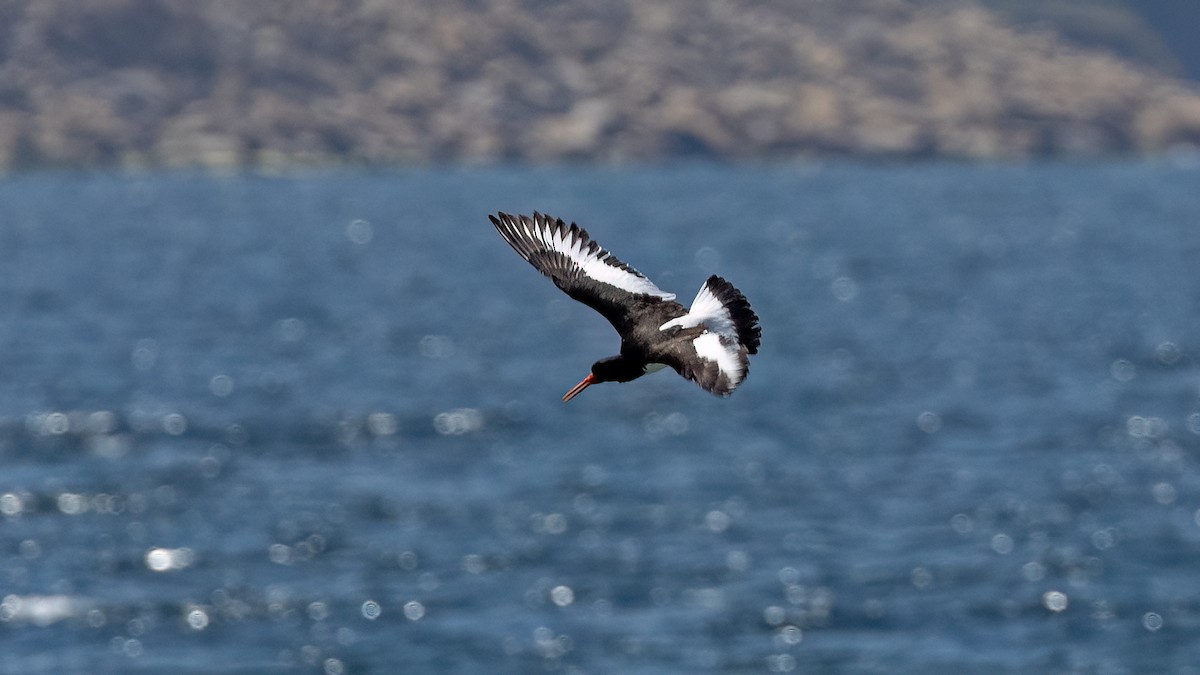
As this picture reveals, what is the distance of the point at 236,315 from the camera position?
403 ft

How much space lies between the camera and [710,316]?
14.6 meters

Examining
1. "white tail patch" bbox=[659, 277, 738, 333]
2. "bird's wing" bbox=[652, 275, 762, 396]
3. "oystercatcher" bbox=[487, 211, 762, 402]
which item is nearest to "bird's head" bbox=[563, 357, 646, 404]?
"oystercatcher" bbox=[487, 211, 762, 402]

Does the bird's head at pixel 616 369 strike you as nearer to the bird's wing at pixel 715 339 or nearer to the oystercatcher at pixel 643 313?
the oystercatcher at pixel 643 313

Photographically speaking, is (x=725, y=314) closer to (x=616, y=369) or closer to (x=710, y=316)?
(x=710, y=316)

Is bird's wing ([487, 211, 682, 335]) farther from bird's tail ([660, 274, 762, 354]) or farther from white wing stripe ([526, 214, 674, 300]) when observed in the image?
bird's tail ([660, 274, 762, 354])

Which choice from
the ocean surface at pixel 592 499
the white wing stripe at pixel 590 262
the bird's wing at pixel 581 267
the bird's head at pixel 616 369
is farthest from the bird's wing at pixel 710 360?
the ocean surface at pixel 592 499

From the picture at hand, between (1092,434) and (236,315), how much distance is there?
Result: 226 feet

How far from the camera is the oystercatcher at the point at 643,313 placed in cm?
1402

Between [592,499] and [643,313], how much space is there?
43822 mm

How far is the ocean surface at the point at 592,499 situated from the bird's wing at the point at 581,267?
82.3 ft

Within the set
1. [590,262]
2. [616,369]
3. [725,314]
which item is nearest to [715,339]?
[725,314]

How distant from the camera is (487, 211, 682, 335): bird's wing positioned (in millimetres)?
16766

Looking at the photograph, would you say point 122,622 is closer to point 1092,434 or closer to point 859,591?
point 859,591

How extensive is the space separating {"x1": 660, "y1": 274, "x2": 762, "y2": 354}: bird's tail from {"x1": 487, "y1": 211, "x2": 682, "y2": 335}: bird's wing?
1.61 m
